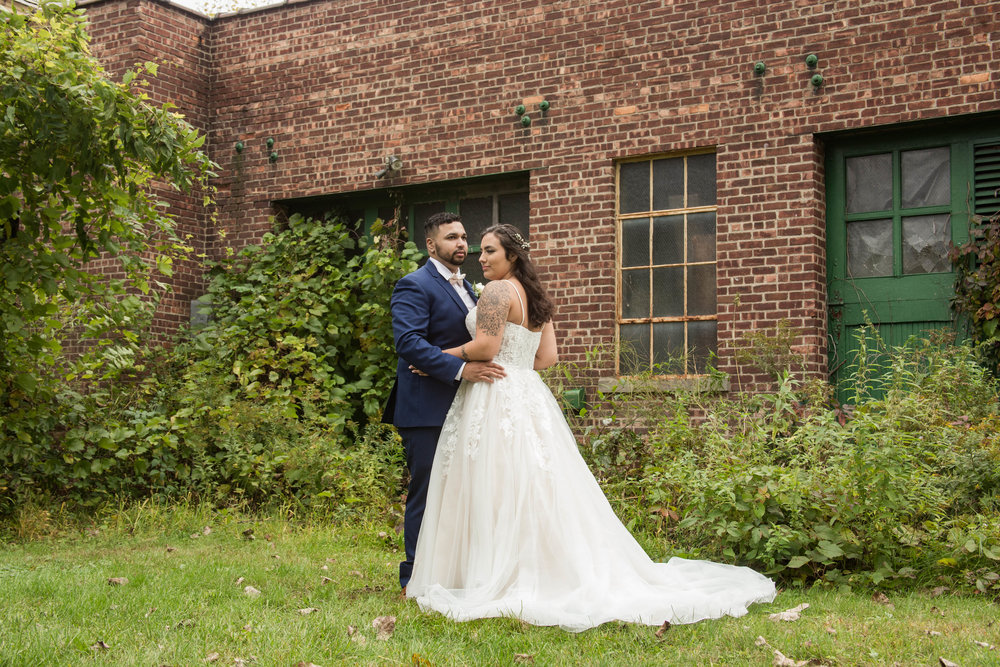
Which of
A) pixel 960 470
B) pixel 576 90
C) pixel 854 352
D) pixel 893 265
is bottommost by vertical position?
pixel 960 470

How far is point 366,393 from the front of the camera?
972cm

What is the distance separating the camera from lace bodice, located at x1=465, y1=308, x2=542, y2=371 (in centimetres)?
536

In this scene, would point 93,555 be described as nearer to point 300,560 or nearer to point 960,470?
point 300,560

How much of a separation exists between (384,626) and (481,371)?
1.37 metres

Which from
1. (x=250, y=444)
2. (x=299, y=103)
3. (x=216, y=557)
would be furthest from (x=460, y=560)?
(x=299, y=103)

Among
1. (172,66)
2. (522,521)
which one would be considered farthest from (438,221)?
(172,66)

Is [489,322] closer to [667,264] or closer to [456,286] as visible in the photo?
[456,286]

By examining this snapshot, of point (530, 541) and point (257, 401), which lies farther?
point (257, 401)

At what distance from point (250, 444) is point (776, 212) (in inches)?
191

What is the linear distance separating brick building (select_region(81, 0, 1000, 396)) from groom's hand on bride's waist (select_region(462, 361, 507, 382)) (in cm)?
354

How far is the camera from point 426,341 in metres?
5.27

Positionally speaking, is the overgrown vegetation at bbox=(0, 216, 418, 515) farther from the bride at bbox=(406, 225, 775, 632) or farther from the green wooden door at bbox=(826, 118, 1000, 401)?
the green wooden door at bbox=(826, 118, 1000, 401)

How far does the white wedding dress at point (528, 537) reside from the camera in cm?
470

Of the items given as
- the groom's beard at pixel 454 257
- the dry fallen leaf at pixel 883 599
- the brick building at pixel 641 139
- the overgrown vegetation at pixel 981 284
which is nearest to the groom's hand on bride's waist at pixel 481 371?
the groom's beard at pixel 454 257
